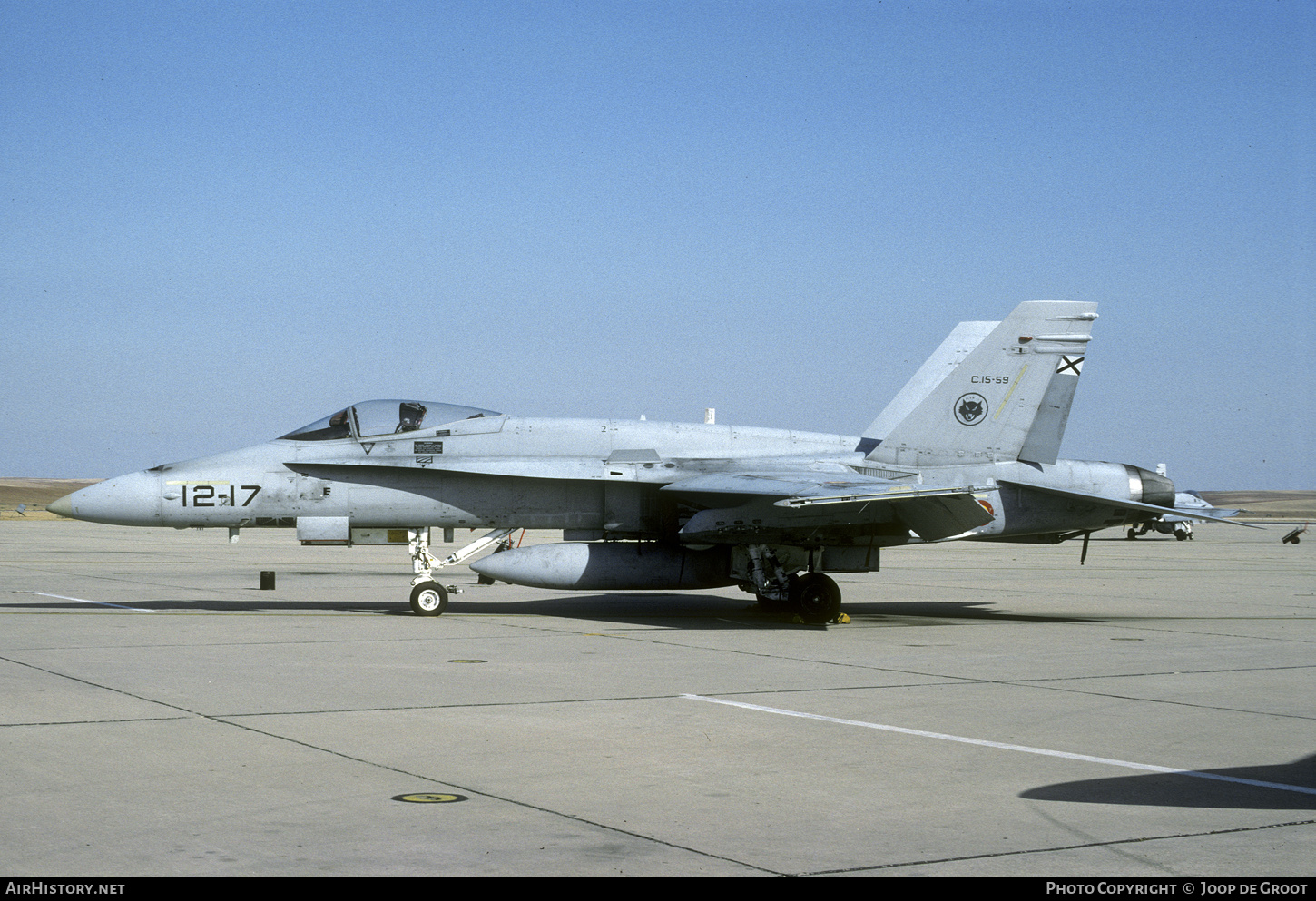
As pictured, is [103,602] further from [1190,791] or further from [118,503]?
[1190,791]

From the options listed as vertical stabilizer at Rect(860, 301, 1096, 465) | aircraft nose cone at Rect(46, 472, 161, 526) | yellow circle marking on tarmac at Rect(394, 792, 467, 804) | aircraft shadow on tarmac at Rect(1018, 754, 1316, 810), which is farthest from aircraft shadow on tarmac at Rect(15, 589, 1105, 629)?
yellow circle marking on tarmac at Rect(394, 792, 467, 804)

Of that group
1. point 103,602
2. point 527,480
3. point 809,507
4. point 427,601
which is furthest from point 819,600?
point 103,602

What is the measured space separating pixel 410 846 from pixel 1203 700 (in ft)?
22.3

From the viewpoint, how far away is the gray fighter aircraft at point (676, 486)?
1493 cm

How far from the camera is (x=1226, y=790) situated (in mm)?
6242

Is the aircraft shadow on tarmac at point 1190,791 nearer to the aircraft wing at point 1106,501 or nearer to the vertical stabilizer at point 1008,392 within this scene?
the aircraft wing at point 1106,501

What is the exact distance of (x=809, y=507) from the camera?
1493 centimetres

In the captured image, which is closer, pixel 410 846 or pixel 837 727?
pixel 410 846

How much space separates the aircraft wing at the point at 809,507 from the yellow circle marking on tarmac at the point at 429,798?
8617 mm

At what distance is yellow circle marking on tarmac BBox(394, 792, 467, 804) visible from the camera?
579 centimetres

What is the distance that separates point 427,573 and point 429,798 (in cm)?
996

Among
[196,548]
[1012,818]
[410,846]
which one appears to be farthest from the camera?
[196,548]
